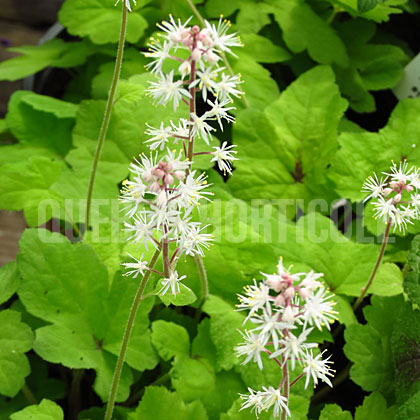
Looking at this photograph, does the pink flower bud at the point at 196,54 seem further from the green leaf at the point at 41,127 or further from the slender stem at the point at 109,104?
the green leaf at the point at 41,127

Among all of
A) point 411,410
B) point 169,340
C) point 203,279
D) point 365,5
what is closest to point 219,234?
point 203,279

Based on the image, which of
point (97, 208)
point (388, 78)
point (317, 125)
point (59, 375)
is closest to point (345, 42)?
point (388, 78)

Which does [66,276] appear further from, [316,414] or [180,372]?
[316,414]

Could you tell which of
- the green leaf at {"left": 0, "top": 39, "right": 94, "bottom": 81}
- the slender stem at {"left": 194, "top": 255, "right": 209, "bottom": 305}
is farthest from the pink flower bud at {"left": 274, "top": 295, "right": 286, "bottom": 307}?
the green leaf at {"left": 0, "top": 39, "right": 94, "bottom": 81}

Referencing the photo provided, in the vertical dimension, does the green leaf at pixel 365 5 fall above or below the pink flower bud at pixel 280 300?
above

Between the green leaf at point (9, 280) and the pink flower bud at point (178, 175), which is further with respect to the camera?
the green leaf at point (9, 280)

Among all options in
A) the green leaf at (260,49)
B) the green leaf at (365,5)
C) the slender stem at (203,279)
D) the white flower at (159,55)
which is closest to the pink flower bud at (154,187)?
the white flower at (159,55)

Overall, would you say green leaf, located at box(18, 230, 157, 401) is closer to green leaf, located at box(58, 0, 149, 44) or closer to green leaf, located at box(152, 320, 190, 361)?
green leaf, located at box(152, 320, 190, 361)
